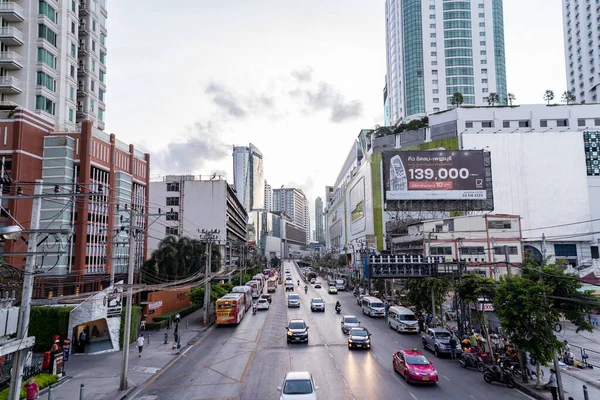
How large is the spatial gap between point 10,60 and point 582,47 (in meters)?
162

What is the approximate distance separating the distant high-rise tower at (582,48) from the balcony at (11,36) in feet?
493

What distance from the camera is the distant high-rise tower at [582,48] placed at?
442 feet

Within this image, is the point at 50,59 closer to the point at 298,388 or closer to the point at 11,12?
the point at 11,12

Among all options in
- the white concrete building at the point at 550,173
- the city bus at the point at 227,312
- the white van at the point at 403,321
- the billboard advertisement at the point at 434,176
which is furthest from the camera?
the white concrete building at the point at 550,173

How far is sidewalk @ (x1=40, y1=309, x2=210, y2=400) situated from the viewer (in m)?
20.8

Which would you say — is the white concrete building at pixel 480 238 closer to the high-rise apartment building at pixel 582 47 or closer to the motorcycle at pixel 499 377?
the motorcycle at pixel 499 377

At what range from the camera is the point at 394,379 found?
22.4m

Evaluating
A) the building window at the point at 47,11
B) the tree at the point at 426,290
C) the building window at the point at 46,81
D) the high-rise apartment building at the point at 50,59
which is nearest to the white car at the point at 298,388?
the tree at the point at 426,290

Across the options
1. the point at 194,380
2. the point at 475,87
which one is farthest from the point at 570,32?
the point at 194,380

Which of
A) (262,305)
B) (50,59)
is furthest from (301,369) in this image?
(50,59)

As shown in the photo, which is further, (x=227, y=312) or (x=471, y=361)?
(x=227, y=312)

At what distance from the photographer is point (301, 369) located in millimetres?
24844

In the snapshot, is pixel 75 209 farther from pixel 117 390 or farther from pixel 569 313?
pixel 569 313

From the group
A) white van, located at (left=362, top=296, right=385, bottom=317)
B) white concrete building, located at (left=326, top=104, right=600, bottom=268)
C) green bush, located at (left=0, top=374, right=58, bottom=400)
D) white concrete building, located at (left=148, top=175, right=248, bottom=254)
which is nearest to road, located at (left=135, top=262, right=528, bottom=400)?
green bush, located at (left=0, top=374, right=58, bottom=400)
